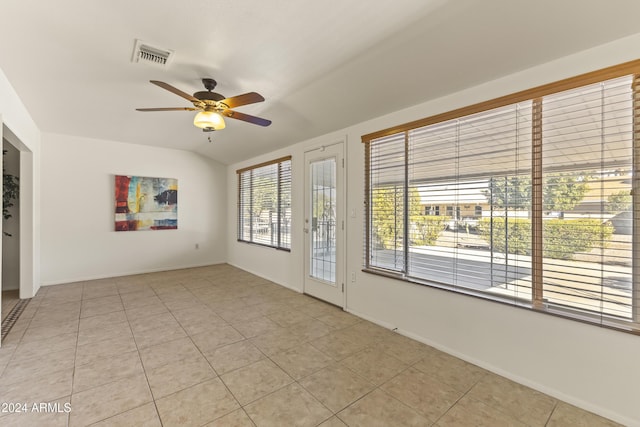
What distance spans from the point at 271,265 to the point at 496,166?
12.8 feet

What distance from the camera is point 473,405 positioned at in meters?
1.90

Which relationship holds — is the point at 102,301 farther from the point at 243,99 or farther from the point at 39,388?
the point at 243,99

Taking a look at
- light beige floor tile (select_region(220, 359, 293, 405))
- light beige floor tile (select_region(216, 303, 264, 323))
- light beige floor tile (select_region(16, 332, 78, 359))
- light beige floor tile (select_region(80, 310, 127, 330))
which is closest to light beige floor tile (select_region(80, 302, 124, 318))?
light beige floor tile (select_region(80, 310, 127, 330))

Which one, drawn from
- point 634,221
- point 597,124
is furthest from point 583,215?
point 597,124

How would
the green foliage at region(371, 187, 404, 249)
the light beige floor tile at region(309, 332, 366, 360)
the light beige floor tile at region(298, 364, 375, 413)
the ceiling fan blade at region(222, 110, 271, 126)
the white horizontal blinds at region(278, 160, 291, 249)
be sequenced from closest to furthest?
the light beige floor tile at region(298, 364, 375, 413), the light beige floor tile at region(309, 332, 366, 360), the ceiling fan blade at region(222, 110, 271, 126), the green foliage at region(371, 187, 404, 249), the white horizontal blinds at region(278, 160, 291, 249)

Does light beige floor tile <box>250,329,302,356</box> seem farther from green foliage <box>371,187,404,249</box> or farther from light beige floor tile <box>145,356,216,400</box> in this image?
green foliage <box>371,187,404,249</box>

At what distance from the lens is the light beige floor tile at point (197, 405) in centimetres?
175

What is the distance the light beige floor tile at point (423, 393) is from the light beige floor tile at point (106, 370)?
201cm

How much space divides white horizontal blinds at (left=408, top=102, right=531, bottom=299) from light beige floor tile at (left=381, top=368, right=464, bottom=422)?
2.80 ft

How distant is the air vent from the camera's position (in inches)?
89.8

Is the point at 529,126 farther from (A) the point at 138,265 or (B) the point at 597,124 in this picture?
(A) the point at 138,265

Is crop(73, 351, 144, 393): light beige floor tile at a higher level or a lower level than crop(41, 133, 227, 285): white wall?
lower

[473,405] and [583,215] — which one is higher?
[583,215]

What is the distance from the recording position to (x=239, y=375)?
222 cm
